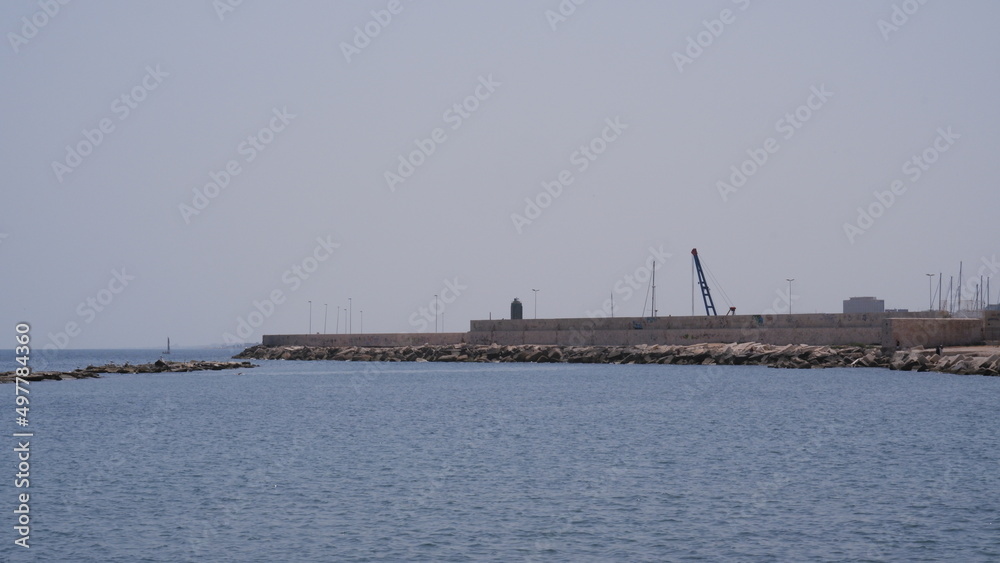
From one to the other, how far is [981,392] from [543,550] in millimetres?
34983

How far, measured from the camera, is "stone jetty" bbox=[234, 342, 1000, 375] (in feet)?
194

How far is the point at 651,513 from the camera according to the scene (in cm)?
1794

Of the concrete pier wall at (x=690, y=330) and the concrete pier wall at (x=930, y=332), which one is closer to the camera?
the concrete pier wall at (x=930, y=332)

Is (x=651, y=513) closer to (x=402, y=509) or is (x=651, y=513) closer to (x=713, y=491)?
(x=713, y=491)

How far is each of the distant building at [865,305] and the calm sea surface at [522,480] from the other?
164 ft

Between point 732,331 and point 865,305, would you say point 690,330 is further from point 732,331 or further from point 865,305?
point 865,305

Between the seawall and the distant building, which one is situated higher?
the distant building

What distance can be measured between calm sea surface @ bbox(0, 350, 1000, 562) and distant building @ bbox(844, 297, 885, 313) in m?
49.8

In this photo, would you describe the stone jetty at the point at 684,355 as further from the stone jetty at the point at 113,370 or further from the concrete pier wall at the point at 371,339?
the stone jetty at the point at 113,370

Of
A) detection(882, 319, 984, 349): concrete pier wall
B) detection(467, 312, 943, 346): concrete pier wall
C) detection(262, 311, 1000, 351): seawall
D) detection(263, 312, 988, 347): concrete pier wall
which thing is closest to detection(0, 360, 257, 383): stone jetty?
detection(262, 311, 1000, 351): seawall

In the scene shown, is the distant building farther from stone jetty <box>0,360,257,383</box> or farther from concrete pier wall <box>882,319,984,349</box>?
stone jetty <box>0,360,257,383</box>

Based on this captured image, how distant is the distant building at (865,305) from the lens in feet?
303

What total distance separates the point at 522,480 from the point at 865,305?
78.7m

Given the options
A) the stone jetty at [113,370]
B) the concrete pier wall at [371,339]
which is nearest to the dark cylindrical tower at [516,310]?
the concrete pier wall at [371,339]
